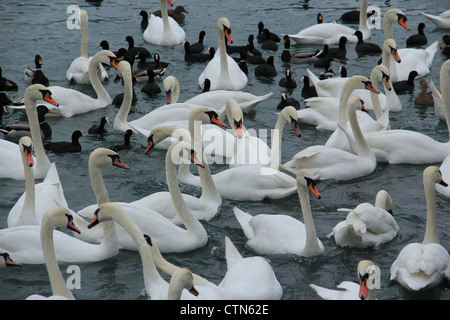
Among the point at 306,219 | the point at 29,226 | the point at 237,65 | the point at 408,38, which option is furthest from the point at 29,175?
the point at 408,38

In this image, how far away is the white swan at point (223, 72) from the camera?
14.7m

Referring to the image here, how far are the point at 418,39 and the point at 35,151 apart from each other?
9.69 meters

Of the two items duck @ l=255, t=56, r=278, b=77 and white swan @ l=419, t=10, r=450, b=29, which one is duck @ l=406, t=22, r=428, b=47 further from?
duck @ l=255, t=56, r=278, b=77

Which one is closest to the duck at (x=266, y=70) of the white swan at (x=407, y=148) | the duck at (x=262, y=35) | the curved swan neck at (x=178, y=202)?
the duck at (x=262, y=35)

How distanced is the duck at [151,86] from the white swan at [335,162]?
455 cm

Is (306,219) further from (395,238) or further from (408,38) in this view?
(408,38)

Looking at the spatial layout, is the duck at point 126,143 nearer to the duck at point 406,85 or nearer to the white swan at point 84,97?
the white swan at point 84,97

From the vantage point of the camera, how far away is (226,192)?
10328 millimetres

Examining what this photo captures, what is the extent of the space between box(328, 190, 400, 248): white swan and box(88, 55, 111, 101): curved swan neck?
6501mm

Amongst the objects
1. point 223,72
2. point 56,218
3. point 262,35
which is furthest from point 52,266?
point 262,35

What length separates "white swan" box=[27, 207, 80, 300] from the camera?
745cm

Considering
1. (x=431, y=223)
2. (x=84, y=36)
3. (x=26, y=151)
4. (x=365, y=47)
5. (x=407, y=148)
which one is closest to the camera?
(x=431, y=223)

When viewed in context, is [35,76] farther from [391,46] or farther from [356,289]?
[356,289]

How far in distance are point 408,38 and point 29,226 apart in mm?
11241
